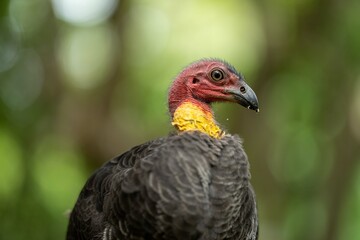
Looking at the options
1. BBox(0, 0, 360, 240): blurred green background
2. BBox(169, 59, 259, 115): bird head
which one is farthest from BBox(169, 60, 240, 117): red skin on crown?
BBox(0, 0, 360, 240): blurred green background

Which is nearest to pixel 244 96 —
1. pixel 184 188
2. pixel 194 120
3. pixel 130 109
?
pixel 194 120

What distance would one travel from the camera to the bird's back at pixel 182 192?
4.60 metres

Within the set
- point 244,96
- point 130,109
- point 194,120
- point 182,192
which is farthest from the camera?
point 130,109

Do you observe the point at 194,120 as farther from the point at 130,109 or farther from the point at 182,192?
the point at 130,109

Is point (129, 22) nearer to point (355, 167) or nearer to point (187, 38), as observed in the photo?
point (355, 167)

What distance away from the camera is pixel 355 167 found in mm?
12008

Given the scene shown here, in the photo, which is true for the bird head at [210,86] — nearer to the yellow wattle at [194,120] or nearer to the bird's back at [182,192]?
the yellow wattle at [194,120]

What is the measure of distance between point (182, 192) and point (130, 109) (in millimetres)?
8639

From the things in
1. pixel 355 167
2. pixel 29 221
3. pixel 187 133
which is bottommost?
pixel 29 221

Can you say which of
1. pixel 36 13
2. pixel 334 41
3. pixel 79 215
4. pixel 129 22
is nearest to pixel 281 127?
pixel 334 41

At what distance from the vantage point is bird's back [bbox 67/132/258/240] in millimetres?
4602

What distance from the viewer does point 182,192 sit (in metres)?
4.58

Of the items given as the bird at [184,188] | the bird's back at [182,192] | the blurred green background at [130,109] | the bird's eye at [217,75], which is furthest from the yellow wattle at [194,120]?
the blurred green background at [130,109]

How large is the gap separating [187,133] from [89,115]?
7.15 meters
